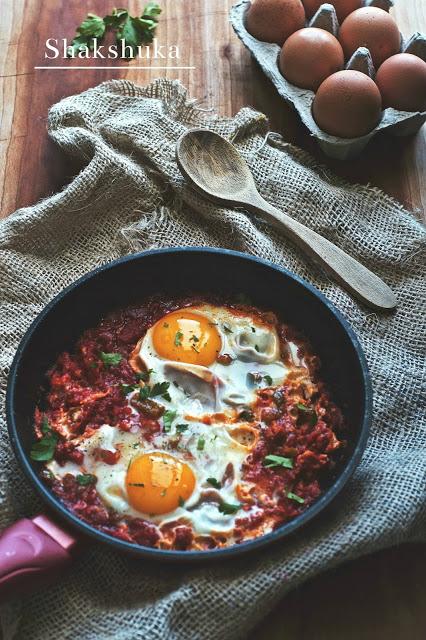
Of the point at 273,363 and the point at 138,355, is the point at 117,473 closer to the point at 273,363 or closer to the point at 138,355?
the point at 138,355

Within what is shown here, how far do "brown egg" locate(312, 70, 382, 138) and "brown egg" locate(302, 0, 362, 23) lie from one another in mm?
479

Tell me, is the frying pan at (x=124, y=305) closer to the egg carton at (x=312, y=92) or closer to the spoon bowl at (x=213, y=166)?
the spoon bowl at (x=213, y=166)

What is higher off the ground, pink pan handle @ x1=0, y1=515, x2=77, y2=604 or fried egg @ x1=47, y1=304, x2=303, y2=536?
fried egg @ x1=47, y1=304, x2=303, y2=536

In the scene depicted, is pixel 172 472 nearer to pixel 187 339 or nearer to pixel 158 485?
pixel 158 485

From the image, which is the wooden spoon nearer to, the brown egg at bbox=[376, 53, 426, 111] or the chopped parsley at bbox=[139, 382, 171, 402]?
the brown egg at bbox=[376, 53, 426, 111]

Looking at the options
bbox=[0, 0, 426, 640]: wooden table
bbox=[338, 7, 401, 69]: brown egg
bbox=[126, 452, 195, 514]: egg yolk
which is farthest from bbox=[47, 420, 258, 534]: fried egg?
bbox=[338, 7, 401, 69]: brown egg

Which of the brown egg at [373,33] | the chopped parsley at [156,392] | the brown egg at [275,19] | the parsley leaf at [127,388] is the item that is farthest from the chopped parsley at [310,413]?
the brown egg at [275,19]

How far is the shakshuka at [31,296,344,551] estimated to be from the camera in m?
2.73

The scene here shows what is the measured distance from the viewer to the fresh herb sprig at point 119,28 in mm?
4004

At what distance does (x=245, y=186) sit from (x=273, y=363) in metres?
0.83

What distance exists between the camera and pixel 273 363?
9.98 ft

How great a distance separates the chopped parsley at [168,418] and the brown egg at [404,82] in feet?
5.59

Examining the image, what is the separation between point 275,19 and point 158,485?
220cm

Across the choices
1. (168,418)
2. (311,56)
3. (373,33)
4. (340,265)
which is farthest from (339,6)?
(168,418)
